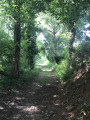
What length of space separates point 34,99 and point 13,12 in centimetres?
572

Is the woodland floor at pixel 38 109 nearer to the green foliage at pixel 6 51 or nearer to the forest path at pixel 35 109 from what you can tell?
the forest path at pixel 35 109

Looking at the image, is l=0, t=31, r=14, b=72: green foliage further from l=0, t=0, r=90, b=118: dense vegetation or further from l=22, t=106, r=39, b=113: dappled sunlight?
l=22, t=106, r=39, b=113: dappled sunlight

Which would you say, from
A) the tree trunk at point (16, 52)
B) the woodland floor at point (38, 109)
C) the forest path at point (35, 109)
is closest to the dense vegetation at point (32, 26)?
the tree trunk at point (16, 52)

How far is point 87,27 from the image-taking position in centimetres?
Result: 847

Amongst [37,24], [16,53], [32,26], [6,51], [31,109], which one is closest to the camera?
[31,109]

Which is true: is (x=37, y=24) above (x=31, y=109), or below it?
above

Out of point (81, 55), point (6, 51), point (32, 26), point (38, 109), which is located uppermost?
point (32, 26)

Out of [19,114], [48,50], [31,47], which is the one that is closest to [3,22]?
[31,47]

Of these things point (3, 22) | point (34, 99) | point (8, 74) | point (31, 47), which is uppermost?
point (3, 22)

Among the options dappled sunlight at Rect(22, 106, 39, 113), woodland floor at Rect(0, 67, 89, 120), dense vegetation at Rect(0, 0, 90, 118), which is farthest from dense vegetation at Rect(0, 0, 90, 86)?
dappled sunlight at Rect(22, 106, 39, 113)

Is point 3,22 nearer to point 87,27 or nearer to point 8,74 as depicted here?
point 8,74

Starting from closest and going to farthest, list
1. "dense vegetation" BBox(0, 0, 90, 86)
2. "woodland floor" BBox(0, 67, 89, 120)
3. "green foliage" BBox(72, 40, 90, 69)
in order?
"woodland floor" BBox(0, 67, 89, 120) → "dense vegetation" BBox(0, 0, 90, 86) → "green foliage" BBox(72, 40, 90, 69)

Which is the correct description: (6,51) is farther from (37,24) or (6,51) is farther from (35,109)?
(35,109)

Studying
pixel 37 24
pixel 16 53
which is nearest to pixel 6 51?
pixel 16 53
